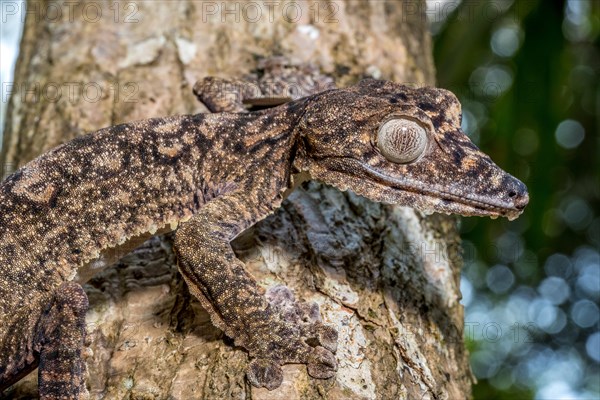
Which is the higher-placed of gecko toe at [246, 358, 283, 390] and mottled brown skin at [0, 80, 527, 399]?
mottled brown skin at [0, 80, 527, 399]

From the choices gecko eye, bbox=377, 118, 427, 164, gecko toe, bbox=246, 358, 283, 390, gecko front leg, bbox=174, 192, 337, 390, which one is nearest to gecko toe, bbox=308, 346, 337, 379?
gecko front leg, bbox=174, 192, 337, 390

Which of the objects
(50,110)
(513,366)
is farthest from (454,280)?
(513,366)

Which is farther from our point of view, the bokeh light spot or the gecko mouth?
the bokeh light spot

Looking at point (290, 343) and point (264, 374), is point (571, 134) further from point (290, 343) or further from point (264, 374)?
point (264, 374)

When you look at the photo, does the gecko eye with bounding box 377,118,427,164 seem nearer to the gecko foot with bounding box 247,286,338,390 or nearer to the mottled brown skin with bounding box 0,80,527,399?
the mottled brown skin with bounding box 0,80,527,399

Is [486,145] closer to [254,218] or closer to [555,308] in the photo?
[254,218]
